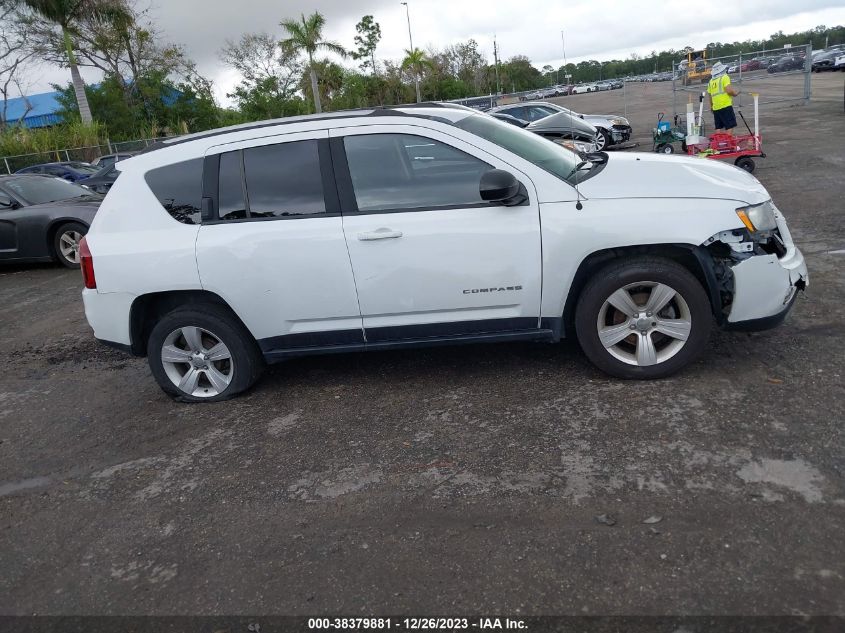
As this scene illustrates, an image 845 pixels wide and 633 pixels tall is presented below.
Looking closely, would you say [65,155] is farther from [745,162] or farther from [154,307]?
[154,307]

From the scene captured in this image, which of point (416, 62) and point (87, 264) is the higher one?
point (416, 62)

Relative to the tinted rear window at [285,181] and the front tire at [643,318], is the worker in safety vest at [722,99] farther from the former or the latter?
the tinted rear window at [285,181]

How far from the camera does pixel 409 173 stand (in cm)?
454

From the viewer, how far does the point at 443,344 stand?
4629mm

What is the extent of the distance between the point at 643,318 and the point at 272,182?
254 centimetres

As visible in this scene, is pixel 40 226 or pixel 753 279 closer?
pixel 753 279

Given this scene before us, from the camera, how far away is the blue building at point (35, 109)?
179 feet

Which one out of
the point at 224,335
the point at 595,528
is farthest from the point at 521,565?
the point at 224,335

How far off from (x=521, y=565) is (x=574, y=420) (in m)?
1.32

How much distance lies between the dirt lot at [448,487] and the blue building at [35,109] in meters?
57.5

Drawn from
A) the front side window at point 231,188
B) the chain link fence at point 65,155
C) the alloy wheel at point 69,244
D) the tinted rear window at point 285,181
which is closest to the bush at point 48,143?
the chain link fence at point 65,155

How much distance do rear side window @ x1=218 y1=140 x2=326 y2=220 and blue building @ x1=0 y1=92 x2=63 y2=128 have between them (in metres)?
56.9

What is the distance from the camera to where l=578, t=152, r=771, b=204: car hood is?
14.0 feet

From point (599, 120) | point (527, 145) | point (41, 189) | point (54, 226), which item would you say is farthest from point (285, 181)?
point (599, 120)
